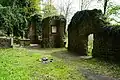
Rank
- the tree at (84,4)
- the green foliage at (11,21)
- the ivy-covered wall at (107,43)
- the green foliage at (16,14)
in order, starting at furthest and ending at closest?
1. the tree at (84,4)
2. the green foliage at (16,14)
3. the green foliage at (11,21)
4. the ivy-covered wall at (107,43)

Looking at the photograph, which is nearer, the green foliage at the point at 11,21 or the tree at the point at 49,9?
the green foliage at the point at 11,21

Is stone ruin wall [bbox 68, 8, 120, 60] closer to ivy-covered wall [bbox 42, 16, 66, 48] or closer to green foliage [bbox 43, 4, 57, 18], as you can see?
ivy-covered wall [bbox 42, 16, 66, 48]

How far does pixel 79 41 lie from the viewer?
58.0ft

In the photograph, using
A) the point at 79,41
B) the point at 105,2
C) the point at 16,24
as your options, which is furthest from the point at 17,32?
the point at 105,2

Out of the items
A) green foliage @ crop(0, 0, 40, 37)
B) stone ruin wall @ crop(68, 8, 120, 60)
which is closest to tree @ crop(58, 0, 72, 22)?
green foliage @ crop(0, 0, 40, 37)

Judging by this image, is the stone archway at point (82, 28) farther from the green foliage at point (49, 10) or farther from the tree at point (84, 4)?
the tree at point (84, 4)

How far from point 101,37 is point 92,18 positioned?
1.90 metres

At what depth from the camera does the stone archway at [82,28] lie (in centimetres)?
1534

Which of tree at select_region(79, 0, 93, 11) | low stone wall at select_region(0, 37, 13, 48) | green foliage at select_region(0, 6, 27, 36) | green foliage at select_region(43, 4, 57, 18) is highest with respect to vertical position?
tree at select_region(79, 0, 93, 11)

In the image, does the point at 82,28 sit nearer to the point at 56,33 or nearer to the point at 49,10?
the point at 56,33

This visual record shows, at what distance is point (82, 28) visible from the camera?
1703cm

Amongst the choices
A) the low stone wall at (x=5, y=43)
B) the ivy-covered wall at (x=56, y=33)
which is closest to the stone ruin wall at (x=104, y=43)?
the ivy-covered wall at (x=56, y=33)

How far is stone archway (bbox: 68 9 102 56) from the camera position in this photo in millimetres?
15343

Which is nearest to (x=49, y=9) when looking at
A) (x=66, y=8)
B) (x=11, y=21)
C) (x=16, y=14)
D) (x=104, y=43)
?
(x=66, y=8)
